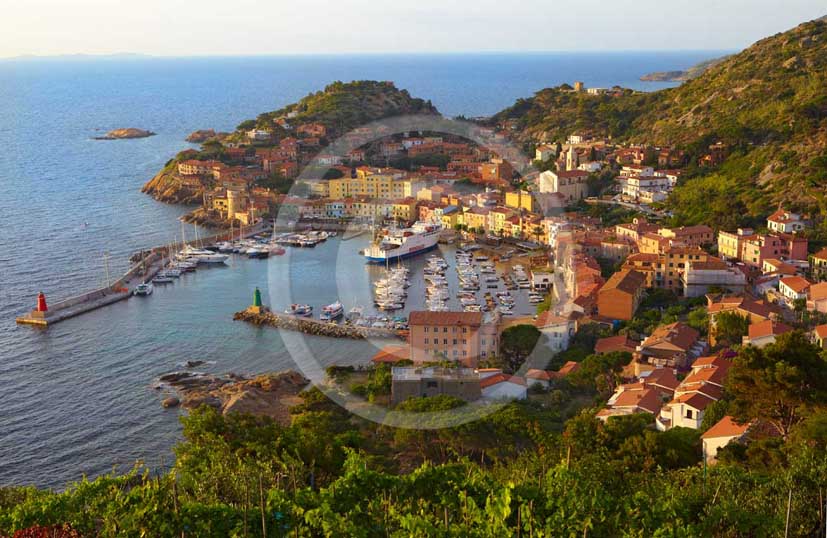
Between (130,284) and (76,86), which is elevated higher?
(76,86)

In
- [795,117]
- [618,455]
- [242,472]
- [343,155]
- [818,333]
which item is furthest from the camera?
[343,155]

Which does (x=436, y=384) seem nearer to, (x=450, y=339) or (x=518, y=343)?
(x=450, y=339)

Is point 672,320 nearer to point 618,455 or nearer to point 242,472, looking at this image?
point 618,455

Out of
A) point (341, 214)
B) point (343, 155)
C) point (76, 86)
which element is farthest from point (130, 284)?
point (76, 86)

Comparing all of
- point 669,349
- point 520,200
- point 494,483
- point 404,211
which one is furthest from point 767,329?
point 404,211

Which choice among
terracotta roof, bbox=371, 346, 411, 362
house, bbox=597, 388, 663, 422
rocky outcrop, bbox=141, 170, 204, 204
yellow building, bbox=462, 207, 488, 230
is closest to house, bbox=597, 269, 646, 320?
Result: terracotta roof, bbox=371, 346, 411, 362

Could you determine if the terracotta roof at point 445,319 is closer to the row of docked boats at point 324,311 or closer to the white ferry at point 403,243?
the row of docked boats at point 324,311
